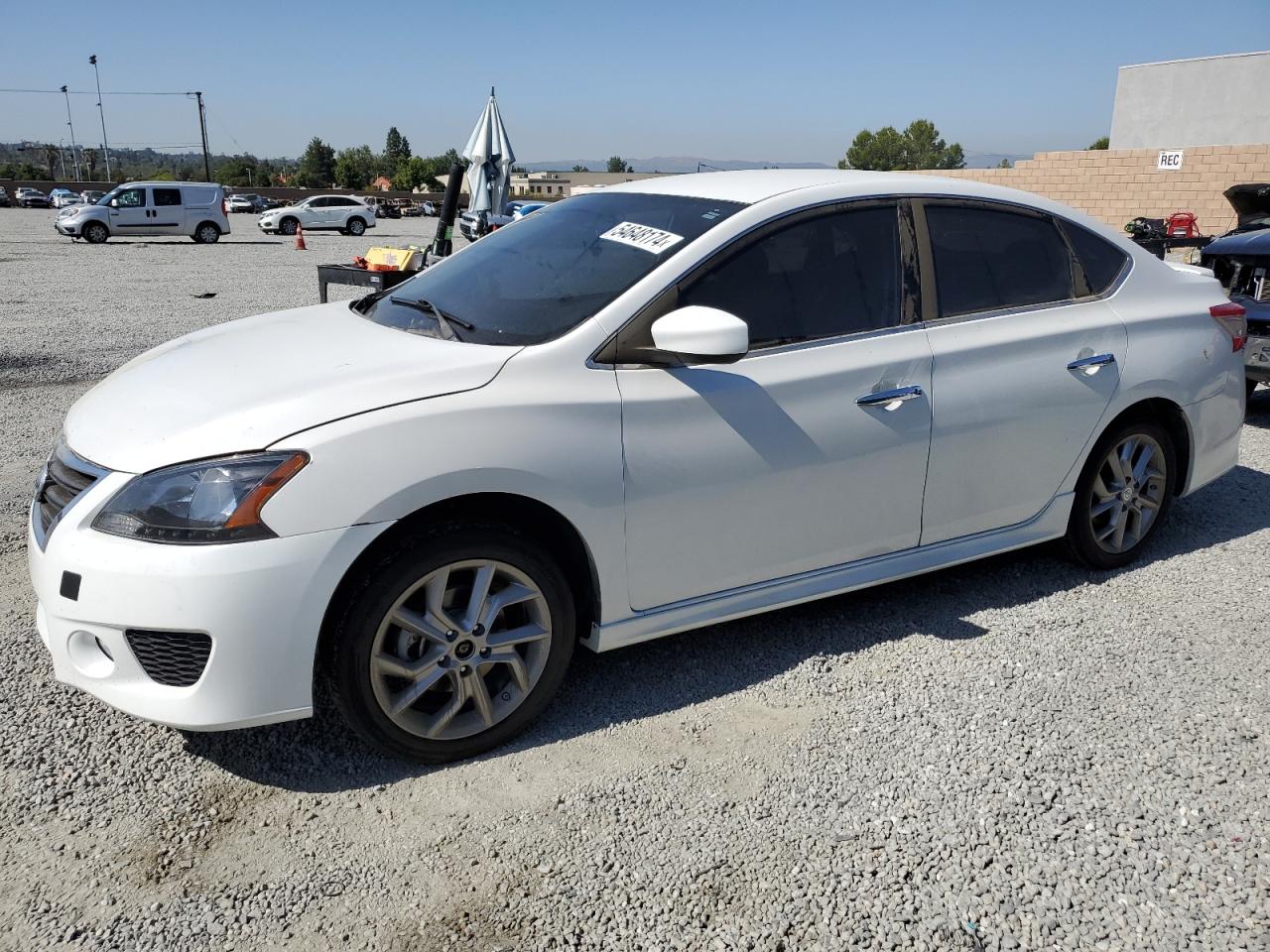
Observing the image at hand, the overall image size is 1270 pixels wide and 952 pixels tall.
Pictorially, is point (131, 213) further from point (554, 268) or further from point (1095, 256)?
point (1095, 256)

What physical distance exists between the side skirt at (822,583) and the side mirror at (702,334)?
85 centimetres

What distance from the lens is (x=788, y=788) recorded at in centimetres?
289

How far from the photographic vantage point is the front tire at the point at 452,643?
2.71 metres

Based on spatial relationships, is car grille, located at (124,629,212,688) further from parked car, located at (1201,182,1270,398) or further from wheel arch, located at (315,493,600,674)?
parked car, located at (1201,182,1270,398)

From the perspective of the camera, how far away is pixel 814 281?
3.46 metres

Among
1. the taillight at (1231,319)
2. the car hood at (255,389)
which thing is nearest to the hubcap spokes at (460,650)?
the car hood at (255,389)

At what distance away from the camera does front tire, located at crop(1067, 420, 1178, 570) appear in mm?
4230

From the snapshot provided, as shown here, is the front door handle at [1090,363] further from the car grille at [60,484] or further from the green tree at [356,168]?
the green tree at [356,168]

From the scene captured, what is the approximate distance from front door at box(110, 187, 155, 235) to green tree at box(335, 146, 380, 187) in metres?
79.7

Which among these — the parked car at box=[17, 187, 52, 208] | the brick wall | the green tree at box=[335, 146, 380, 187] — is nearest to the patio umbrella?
the brick wall

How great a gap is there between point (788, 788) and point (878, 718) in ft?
1.71

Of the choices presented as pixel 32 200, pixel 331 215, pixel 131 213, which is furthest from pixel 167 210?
pixel 32 200

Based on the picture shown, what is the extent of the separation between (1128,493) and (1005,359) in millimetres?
1104

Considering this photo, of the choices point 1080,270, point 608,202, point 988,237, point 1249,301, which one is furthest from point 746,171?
point 1249,301
